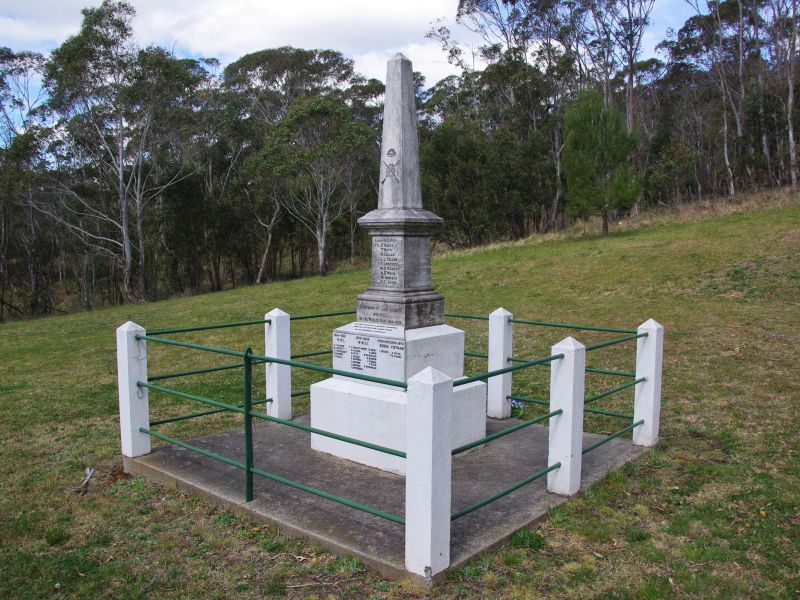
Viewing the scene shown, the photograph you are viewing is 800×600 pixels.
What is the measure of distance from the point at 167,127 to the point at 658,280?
78.2 feet

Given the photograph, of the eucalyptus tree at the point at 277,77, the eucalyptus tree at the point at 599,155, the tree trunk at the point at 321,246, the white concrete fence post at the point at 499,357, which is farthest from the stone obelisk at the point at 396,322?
the eucalyptus tree at the point at 277,77

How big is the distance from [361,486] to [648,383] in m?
2.74

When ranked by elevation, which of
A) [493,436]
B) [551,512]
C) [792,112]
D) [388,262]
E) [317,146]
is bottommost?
[551,512]

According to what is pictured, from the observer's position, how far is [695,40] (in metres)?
37.3

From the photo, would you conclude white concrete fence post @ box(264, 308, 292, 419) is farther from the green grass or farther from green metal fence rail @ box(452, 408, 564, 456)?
green metal fence rail @ box(452, 408, 564, 456)

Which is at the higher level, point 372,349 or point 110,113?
point 110,113

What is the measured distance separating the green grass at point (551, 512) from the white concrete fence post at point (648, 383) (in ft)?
0.59

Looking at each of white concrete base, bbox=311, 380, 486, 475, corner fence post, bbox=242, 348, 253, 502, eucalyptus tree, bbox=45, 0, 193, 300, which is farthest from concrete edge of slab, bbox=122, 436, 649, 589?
eucalyptus tree, bbox=45, 0, 193, 300

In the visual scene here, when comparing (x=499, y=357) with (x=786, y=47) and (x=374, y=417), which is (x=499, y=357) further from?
(x=786, y=47)

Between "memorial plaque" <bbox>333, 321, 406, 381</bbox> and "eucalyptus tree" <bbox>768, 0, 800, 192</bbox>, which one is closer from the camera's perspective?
"memorial plaque" <bbox>333, 321, 406, 381</bbox>

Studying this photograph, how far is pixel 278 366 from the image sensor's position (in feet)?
20.9

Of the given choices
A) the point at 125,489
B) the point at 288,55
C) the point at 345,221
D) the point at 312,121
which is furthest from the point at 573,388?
the point at 288,55

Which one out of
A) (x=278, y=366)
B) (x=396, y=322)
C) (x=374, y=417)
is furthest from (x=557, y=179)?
(x=374, y=417)

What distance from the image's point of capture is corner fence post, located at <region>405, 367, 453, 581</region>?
3.26 meters
